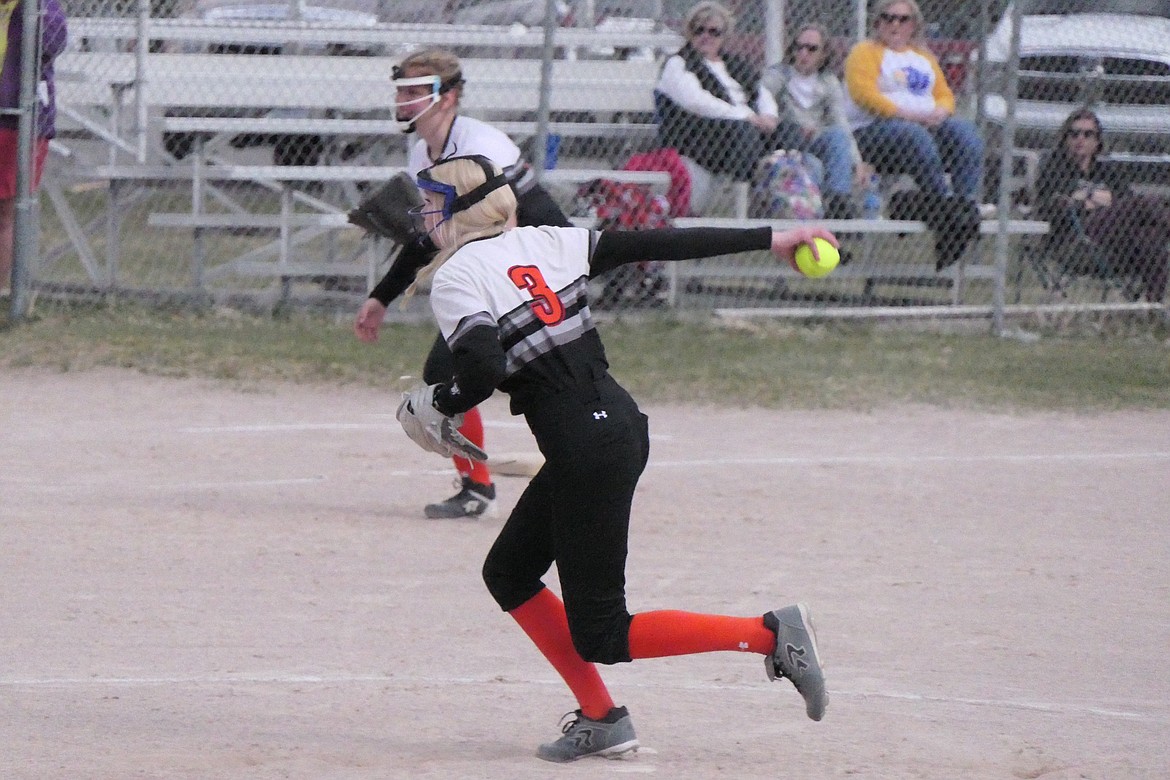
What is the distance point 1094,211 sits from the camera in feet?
40.2

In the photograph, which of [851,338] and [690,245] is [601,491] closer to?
[690,245]

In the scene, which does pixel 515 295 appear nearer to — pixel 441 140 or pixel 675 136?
pixel 441 140

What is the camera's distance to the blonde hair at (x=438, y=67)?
21.4 ft

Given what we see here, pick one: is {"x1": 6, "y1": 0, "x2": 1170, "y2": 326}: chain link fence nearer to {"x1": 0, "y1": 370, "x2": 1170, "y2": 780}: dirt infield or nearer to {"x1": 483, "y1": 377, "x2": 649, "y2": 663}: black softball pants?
{"x1": 0, "y1": 370, "x2": 1170, "y2": 780}: dirt infield

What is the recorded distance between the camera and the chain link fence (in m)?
11.3

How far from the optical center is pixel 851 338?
37.8ft

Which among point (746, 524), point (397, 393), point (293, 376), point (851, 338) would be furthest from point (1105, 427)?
point (293, 376)

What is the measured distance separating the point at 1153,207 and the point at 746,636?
9.24 m

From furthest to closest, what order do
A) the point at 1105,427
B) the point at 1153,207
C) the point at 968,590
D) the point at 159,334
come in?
the point at 1153,207, the point at 159,334, the point at 1105,427, the point at 968,590

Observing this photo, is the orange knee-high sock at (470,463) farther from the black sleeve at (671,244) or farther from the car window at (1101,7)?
the car window at (1101,7)

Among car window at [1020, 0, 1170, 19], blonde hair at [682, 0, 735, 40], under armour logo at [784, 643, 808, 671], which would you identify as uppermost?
car window at [1020, 0, 1170, 19]

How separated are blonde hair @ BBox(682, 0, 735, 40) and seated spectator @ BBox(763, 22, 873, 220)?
1.65 feet

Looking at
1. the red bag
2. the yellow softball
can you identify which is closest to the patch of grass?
the red bag

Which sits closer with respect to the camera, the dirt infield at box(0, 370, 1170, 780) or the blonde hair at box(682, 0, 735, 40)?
the dirt infield at box(0, 370, 1170, 780)
